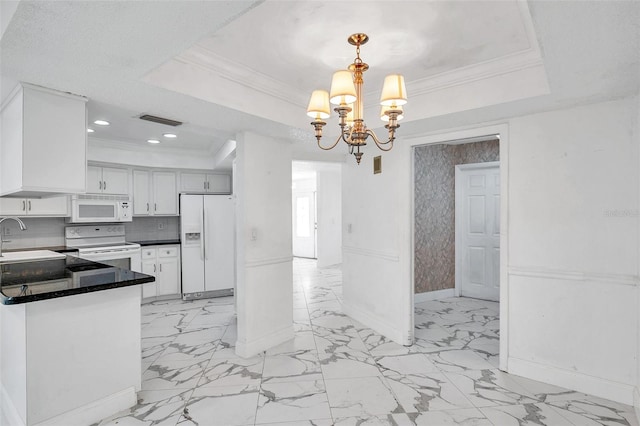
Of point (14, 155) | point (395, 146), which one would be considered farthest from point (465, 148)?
point (14, 155)

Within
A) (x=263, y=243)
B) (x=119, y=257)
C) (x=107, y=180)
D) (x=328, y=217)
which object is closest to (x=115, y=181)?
(x=107, y=180)

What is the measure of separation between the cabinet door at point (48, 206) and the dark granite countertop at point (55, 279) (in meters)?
1.49

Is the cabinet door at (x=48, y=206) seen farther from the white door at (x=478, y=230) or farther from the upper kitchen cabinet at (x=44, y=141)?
the white door at (x=478, y=230)

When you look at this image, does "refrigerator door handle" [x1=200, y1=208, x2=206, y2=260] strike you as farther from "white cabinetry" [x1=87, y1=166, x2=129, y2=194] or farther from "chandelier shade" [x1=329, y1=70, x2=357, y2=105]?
"chandelier shade" [x1=329, y1=70, x2=357, y2=105]

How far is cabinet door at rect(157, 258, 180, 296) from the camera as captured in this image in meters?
5.16

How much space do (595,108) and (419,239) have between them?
9.53ft

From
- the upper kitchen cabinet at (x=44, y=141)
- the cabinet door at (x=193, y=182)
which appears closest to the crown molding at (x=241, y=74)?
the upper kitchen cabinet at (x=44, y=141)

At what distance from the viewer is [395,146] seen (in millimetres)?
3633

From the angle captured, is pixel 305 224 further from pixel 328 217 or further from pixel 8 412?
pixel 8 412

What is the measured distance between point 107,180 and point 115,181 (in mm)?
106

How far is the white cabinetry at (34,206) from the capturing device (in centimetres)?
Result: 394

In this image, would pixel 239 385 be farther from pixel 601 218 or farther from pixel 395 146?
pixel 601 218

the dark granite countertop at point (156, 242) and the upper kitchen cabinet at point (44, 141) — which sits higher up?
the upper kitchen cabinet at point (44, 141)

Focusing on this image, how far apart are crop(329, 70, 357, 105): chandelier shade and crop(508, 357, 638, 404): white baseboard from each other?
2606 millimetres
